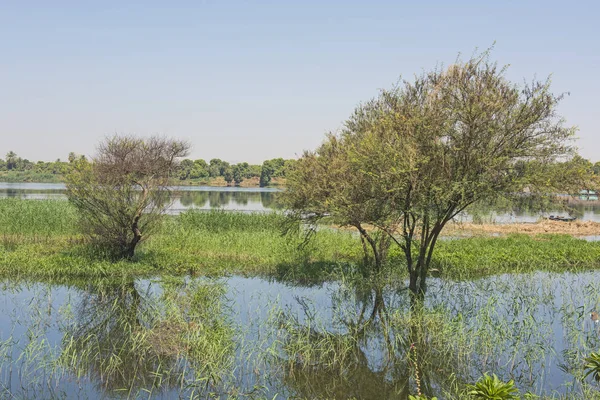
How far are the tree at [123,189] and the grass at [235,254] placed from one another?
42.4 inches

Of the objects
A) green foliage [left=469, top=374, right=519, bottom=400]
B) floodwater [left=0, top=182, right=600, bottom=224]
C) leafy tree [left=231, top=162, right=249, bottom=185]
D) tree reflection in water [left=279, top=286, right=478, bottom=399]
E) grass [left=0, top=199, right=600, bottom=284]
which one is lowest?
tree reflection in water [left=279, top=286, right=478, bottom=399]

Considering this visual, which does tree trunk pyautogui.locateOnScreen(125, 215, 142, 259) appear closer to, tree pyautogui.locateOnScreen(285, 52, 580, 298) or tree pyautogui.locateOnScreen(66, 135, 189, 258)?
tree pyautogui.locateOnScreen(66, 135, 189, 258)

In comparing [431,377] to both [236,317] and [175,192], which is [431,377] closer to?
[236,317]

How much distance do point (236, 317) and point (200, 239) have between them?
12536 mm

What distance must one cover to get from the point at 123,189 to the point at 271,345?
13033 millimetres

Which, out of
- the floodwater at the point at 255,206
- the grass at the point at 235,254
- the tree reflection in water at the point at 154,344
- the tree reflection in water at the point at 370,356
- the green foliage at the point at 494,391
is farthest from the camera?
the grass at the point at 235,254

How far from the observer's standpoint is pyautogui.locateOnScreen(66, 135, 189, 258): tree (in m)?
22.0

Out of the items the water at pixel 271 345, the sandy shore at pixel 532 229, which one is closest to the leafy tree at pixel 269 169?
the sandy shore at pixel 532 229

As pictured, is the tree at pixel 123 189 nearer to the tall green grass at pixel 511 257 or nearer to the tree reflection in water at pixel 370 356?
the tree reflection in water at pixel 370 356

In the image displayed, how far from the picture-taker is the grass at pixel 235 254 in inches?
840

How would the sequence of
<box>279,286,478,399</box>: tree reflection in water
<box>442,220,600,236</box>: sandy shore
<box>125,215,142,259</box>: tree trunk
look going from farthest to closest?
1. <box>442,220,600,236</box>: sandy shore
2. <box>125,215,142,259</box>: tree trunk
3. <box>279,286,478,399</box>: tree reflection in water

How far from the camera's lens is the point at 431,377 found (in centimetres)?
1077

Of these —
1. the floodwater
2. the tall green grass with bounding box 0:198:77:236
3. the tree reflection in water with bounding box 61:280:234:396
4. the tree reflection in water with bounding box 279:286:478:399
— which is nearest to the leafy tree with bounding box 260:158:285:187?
the floodwater

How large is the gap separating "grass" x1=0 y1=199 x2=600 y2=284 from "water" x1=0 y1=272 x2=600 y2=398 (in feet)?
12.7
